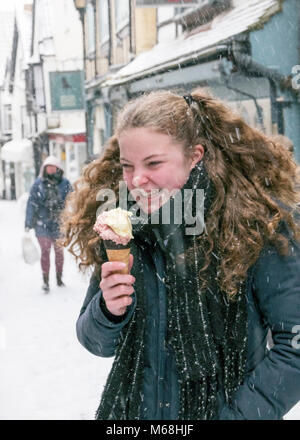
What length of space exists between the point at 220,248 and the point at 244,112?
729 centimetres

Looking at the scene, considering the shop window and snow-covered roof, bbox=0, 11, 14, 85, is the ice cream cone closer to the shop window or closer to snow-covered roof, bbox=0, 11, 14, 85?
the shop window

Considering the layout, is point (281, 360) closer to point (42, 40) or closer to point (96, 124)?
point (96, 124)

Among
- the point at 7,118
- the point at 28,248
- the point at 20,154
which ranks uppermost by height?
the point at 7,118

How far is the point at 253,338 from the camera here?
Result: 68.8 inches

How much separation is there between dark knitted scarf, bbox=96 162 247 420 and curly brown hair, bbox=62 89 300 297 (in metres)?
0.05

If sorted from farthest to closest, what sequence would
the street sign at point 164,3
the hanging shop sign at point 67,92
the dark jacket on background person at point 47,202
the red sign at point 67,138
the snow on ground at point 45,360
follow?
the red sign at point 67,138 → the hanging shop sign at point 67,92 → the street sign at point 164,3 → the dark jacket on background person at point 47,202 → the snow on ground at point 45,360

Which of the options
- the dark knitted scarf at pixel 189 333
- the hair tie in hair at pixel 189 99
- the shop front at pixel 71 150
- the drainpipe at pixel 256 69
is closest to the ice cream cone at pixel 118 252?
the dark knitted scarf at pixel 189 333

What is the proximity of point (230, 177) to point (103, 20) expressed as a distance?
17334 mm

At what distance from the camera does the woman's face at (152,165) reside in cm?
175

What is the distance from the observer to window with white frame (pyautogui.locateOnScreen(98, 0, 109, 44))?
1755cm

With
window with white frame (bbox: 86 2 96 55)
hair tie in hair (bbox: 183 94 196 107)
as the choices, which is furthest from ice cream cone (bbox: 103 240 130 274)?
window with white frame (bbox: 86 2 96 55)

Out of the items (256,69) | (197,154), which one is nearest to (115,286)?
(197,154)

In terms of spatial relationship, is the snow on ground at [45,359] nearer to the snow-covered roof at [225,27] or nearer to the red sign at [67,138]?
the snow-covered roof at [225,27]

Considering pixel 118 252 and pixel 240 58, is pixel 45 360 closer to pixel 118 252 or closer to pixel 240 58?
pixel 118 252
